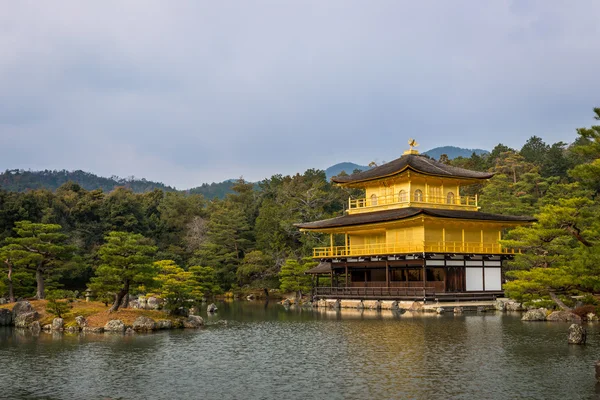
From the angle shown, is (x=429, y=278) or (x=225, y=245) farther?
(x=225, y=245)

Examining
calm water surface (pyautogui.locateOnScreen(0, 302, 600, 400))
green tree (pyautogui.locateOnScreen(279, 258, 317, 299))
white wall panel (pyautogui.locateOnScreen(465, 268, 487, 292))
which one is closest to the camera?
calm water surface (pyautogui.locateOnScreen(0, 302, 600, 400))

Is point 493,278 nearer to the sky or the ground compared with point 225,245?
nearer to the ground

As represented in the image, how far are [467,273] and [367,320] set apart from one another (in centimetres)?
1213

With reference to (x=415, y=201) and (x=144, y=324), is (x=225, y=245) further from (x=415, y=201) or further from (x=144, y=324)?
(x=144, y=324)

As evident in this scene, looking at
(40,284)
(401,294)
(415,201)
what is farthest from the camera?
(415,201)

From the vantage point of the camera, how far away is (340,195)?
245 ft

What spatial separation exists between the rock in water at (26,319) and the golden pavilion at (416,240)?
21239 mm

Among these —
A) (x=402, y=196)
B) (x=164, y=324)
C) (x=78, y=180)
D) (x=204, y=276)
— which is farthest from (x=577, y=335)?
(x=78, y=180)

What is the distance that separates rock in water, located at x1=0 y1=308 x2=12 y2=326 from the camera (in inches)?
1266

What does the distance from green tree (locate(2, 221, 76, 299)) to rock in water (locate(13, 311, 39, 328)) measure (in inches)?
158

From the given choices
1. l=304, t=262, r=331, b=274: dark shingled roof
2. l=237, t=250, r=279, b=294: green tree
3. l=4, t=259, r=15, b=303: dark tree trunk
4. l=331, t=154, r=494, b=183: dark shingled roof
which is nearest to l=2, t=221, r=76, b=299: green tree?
l=4, t=259, r=15, b=303: dark tree trunk

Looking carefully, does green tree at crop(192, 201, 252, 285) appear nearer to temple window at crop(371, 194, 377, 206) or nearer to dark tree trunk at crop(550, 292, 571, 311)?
temple window at crop(371, 194, 377, 206)

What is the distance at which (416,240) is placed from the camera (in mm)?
42219

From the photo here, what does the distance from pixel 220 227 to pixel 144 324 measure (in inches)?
1405
